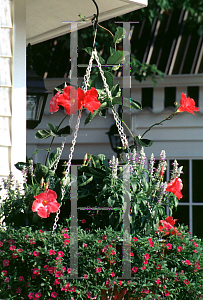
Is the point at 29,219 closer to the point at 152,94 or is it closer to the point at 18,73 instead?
the point at 18,73

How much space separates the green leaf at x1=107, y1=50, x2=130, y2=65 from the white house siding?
0.48 metres

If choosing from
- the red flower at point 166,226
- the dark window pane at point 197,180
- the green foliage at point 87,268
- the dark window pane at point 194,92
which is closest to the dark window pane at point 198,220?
the dark window pane at point 197,180

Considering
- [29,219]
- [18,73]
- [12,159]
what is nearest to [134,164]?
[29,219]

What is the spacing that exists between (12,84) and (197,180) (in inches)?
133

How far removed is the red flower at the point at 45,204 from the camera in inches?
58.8

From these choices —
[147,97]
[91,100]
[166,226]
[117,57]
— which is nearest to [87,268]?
[166,226]

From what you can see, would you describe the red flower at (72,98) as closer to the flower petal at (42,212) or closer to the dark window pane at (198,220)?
A: the flower petal at (42,212)

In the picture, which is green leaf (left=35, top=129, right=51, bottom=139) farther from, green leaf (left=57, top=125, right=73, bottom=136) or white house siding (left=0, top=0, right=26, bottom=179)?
white house siding (left=0, top=0, right=26, bottom=179)

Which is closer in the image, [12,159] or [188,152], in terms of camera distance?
[12,159]

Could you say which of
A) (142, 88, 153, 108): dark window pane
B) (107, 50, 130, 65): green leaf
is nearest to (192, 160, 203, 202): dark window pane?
(142, 88, 153, 108): dark window pane

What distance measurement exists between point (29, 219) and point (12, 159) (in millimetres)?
409

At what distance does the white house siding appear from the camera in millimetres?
1891

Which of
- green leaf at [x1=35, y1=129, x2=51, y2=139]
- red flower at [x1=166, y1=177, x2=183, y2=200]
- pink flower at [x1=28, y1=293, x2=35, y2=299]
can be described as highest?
green leaf at [x1=35, y1=129, x2=51, y2=139]

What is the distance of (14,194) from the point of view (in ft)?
5.41
